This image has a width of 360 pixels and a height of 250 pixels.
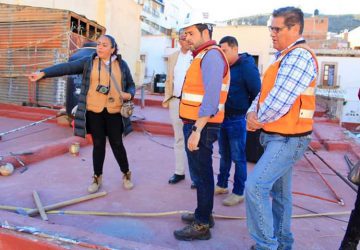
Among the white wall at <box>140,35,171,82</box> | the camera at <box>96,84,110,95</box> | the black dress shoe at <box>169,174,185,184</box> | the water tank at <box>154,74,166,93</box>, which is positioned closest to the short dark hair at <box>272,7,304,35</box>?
the camera at <box>96,84,110,95</box>

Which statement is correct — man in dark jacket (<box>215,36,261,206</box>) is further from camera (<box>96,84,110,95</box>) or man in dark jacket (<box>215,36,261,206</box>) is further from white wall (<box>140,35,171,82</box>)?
white wall (<box>140,35,171,82</box>)

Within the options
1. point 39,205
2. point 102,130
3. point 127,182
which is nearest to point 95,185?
point 127,182

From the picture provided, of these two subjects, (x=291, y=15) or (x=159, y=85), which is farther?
(x=159, y=85)

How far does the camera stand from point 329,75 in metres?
26.7

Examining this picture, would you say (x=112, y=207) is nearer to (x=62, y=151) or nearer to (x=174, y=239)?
(x=174, y=239)

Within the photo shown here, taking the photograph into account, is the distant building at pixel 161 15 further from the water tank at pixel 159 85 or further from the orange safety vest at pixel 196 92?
the orange safety vest at pixel 196 92

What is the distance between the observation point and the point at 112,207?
12.4 feet

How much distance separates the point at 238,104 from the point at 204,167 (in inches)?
46.9

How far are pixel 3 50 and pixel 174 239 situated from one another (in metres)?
9.45

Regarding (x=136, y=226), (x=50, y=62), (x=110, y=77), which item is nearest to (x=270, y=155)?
(x=136, y=226)

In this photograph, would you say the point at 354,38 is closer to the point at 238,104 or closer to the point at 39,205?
the point at 238,104

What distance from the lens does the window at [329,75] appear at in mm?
26447

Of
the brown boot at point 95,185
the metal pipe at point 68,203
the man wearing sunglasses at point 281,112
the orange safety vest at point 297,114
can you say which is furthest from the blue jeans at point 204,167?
the brown boot at point 95,185

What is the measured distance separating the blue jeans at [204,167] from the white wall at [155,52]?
2804 cm
